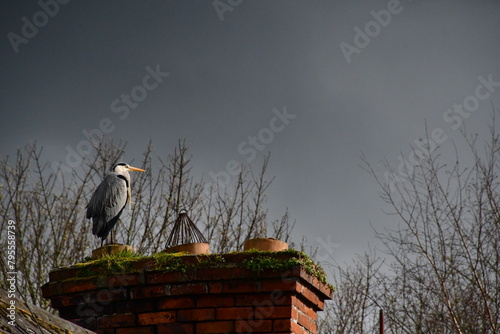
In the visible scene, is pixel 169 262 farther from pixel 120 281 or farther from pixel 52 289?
pixel 52 289

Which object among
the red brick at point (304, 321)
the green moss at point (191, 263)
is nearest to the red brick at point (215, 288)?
the green moss at point (191, 263)

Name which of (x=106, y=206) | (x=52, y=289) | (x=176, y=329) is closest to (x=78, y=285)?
(x=52, y=289)

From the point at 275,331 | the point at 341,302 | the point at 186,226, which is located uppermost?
the point at 341,302

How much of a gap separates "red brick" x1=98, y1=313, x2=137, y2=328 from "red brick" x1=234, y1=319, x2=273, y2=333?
27.3 inches

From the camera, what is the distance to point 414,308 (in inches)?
399

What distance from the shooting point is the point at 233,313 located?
13.9ft

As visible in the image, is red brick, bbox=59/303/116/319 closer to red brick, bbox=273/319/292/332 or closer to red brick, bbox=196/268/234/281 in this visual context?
red brick, bbox=196/268/234/281

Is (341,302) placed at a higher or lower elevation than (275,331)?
higher

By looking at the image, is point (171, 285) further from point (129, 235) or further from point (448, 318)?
point (129, 235)

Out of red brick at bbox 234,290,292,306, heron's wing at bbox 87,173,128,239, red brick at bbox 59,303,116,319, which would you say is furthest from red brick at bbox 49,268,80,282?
heron's wing at bbox 87,173,128,239

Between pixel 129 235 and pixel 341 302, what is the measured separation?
4.14 meters

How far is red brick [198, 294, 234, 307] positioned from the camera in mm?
4281

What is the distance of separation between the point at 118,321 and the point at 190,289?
20.5 inches

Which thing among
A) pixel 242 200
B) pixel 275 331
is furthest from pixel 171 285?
pixel 242 200
